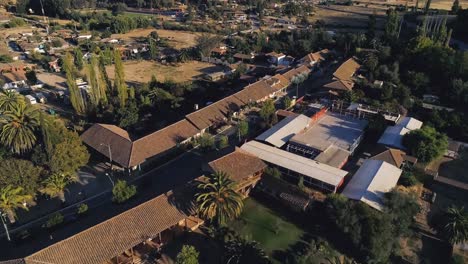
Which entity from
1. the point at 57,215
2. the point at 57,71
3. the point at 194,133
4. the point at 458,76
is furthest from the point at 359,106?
the point at 57,71

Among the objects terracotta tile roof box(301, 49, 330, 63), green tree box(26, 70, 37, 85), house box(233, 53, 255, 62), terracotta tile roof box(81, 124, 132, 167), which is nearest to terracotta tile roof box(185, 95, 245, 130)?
terracotta tile roof box(81, 124, 132, 167)

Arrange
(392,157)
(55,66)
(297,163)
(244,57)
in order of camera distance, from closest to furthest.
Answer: (297,163)
(392,157)
(55,66)
(244,57)

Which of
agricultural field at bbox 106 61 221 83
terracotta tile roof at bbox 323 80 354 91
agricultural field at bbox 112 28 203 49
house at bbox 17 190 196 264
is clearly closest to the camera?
house at bbox 17 190 196 264

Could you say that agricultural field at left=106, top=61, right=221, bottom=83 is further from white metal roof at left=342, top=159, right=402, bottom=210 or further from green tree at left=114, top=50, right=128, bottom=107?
white metal roof at left=342, top=159, right=402, bottom=210

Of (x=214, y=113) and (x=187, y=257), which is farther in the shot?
Answer: (x=214, y=113)

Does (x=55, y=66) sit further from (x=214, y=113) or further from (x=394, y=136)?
(x=394, y=136)

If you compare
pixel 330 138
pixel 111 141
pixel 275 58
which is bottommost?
pixel 330 138

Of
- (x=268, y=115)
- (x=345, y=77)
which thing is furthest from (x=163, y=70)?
(x=345, y=77)
